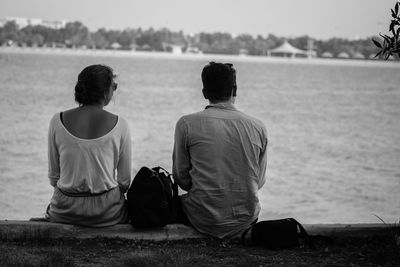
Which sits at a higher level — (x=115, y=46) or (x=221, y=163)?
(x=221, y=163)

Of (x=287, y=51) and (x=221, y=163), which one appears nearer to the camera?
(x=221, y=163)

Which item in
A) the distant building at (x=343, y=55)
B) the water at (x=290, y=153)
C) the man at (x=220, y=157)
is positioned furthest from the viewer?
the distant building at (x=343, y=55)

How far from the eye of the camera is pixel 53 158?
4.23 m

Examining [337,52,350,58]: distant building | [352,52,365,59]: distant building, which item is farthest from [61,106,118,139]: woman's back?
[337,52,350,58]: distant building

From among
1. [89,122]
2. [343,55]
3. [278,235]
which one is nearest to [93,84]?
[89,122]

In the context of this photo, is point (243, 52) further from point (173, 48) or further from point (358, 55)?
point (358, 55)

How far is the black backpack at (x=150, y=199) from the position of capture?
4.13m

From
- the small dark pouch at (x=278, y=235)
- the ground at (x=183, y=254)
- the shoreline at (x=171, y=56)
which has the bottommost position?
the shoreline at (x=171, y=56)

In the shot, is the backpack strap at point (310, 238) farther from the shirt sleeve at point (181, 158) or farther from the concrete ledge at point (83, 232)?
the shirt sleeve at point (181, 158)

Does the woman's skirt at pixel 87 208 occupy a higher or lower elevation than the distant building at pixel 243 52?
higher

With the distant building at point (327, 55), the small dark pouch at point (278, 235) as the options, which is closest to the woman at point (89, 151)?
the small dark pouch at point (278, 235)

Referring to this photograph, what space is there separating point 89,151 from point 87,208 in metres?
0.35

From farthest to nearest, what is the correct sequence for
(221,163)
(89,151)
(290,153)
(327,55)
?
(327,55), (290,153), (221,163), (89,151)

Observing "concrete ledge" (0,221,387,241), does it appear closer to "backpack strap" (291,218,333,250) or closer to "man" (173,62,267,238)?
"man" (173,62,267,238)
